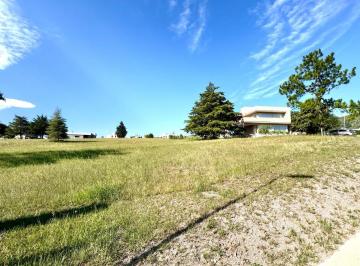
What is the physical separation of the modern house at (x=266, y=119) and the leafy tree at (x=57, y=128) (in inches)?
1663

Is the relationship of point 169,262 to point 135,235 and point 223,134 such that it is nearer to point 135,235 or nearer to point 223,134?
point 135,235

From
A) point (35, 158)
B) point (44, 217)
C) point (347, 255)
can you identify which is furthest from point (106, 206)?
point (35, 158)

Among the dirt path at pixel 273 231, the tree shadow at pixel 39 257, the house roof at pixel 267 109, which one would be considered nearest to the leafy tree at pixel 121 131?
the house roof at pixel 267 109

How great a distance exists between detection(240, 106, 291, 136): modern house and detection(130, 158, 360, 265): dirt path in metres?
56.8

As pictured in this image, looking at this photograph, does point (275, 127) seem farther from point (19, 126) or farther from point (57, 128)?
point (19, 126)

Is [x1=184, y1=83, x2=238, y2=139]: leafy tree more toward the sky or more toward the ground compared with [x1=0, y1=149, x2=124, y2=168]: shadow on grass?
more toward the sky

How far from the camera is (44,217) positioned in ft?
20.5

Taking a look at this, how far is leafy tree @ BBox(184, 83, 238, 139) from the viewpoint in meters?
51.0

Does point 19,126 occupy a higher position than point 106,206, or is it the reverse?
point 19,126

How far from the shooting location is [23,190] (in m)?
8.93

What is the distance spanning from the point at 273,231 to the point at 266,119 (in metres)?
63.1

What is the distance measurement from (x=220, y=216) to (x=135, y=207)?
219 cm

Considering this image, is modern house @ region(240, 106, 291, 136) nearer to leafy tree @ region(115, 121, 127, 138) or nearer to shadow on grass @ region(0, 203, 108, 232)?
shadow on grass @ region(0, 203, 108, 232)

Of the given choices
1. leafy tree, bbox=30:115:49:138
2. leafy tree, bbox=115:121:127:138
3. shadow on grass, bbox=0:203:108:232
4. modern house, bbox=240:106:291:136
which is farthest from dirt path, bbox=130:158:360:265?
leafy tree, bbox=115:121:127:138
